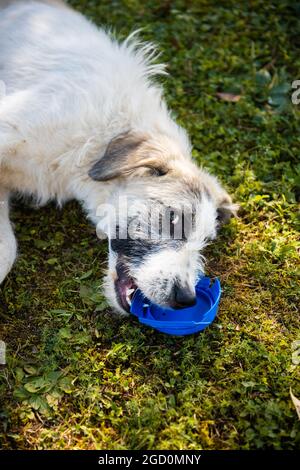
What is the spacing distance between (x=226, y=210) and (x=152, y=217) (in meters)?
0.71

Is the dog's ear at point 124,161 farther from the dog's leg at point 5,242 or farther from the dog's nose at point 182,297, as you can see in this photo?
the dog's nose at point 182,297

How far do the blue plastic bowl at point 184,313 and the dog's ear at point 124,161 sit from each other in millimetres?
847

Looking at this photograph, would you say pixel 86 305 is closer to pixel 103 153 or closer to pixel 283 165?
pixel 103 153

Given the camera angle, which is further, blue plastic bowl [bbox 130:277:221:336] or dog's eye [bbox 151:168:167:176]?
dog's eye [bbox 151:168:167:176]

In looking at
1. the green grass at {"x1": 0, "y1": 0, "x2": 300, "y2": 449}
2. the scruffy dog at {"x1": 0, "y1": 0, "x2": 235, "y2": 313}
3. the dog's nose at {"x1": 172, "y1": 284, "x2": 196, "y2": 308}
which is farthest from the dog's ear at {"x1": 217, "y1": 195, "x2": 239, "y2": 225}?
the dog's nose at {"x1": 172, "y1": 284, "x2": 196, "y2": 308}

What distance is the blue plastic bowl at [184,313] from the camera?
3.55m

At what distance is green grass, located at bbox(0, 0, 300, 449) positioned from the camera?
10.4 ft

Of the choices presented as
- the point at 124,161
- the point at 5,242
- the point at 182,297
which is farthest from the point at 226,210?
the point at 5,242

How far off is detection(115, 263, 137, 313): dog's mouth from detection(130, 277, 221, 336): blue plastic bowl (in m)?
0.04

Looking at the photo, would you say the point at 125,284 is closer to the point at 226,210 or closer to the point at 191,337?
the point at 191,337

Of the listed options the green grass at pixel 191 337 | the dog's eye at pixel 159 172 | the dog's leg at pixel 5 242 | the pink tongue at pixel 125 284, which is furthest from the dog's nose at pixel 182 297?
the dog's leg at pixel 5 242

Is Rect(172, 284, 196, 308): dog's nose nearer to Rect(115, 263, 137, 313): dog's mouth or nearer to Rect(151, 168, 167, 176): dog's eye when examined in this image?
Rect(115, 263, 137, 313): dog's mouth

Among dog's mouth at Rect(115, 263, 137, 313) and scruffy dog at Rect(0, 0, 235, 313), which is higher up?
scruffy dog at Rect(0, 0, 235, 313)

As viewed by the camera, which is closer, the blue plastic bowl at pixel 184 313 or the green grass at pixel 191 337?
the green grass at pixel 191 337
